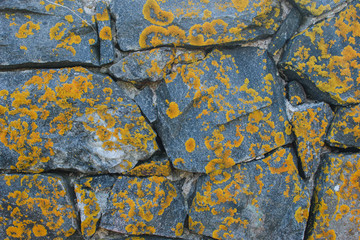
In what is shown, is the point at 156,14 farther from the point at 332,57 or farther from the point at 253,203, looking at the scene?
the point at 253,203

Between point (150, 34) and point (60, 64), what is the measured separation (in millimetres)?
843

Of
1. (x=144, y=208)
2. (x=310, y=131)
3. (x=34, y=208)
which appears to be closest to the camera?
(x=34, y=208)

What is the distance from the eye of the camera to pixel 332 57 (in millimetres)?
2410

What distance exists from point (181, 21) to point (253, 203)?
5.78 feet

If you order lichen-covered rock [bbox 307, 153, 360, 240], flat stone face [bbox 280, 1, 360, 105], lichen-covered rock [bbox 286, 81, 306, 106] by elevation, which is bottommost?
lichen-covered rock [bbox 307, 153, 360, 240]

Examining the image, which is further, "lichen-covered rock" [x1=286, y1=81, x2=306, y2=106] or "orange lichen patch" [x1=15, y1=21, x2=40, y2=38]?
"lichen-covered rock" [x1=286, y1=81, x2=306, y2=106]

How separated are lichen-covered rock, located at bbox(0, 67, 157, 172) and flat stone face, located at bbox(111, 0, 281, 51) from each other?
501 mm

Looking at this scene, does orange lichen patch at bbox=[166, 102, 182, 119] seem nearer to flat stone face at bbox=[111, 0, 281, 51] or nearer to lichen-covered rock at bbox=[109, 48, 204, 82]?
lichen-covered rock at bbox=[109, 48, 204, 82]

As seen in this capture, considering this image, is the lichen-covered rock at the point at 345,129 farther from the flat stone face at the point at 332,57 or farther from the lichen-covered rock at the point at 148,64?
the lichen-covered rock at the point at 148,64

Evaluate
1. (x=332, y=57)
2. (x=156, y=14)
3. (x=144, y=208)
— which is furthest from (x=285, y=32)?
(x=144, y=208)

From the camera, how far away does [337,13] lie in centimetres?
243

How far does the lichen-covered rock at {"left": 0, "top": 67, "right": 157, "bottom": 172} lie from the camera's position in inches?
88.0

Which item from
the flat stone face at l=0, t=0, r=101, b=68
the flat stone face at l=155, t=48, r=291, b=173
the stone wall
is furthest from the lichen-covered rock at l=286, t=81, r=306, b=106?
the flat stone face at l=0, t=0, r=101, b=68

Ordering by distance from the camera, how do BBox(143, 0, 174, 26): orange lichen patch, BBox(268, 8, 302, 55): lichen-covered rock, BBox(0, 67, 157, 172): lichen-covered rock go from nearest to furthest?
1. BBox(0, 67, 157, 172): lichen-covered rock
2. BBox(143, 0, 174, 26): orange lichen patch
3. BBox(268, 8, 302, 55): lichen-covered rock
